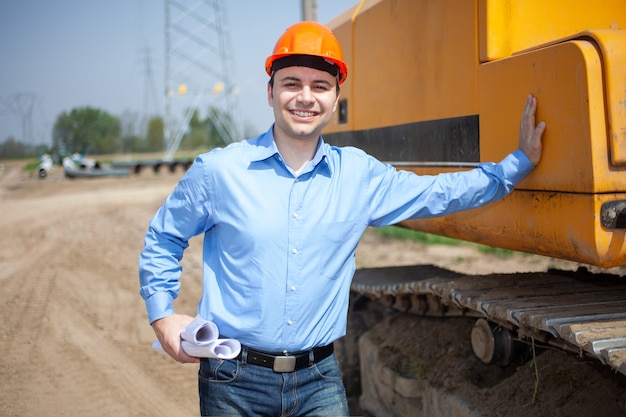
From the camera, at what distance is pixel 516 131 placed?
2947 millimetres

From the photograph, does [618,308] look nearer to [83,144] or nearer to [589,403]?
[589,403]

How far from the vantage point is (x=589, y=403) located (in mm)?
3365

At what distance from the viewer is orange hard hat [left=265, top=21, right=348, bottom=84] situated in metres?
2.68

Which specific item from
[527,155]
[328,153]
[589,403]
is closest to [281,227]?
[328,153]

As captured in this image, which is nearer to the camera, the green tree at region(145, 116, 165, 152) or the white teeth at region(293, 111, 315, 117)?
the white teeth at region(293, 111, 315, 117)

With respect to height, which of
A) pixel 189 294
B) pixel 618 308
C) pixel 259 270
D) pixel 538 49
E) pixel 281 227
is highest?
pixel 538 49

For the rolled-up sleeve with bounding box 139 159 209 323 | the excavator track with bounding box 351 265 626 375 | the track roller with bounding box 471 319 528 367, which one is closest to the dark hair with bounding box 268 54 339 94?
the rolled-up sleeve with bounding box 139 159 209 323

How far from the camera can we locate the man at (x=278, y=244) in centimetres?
259

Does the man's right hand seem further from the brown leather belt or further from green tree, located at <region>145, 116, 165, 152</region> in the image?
green tree, located at <region>145, 116, 165, 152</region>

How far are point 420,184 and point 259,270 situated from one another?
2.70 ft

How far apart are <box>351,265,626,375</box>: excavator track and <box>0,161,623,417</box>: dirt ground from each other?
0.42 meters

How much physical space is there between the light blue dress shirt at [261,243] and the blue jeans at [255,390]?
0.34 ft

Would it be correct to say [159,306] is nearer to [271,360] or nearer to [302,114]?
[271,360]

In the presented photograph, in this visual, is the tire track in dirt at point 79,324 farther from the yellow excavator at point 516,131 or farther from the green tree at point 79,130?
the green tree at point 79,130
